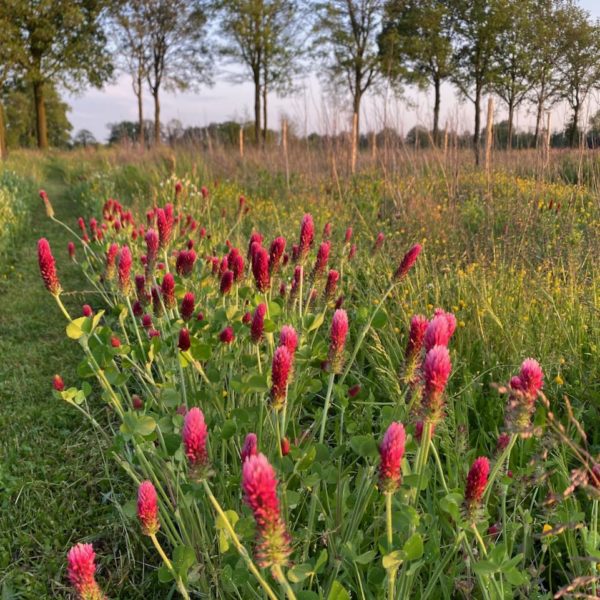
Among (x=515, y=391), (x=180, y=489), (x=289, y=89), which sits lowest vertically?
(x=180, y=489)

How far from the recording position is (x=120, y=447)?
1.60 m

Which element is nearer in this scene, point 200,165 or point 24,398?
point 24,398

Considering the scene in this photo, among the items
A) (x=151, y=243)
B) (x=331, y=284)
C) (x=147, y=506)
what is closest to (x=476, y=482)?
(x=147, y=506)

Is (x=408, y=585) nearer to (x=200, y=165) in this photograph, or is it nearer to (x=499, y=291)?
(x=499, y=291)

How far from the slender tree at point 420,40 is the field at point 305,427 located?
1731 centimetres

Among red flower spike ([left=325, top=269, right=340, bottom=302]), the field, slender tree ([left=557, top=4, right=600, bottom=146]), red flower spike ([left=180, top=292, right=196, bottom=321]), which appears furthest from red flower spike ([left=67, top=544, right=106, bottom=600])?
slender tree ([left=557, top=4, right=600, bottom=146])

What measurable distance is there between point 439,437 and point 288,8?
72.6ft

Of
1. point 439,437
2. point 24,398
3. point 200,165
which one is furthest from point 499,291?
point 200,165

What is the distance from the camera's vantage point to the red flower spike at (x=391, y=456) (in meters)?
0.95

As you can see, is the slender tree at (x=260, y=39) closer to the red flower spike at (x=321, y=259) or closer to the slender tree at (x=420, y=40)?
the slender tree at (x=420, y=40)

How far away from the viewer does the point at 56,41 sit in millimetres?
21109

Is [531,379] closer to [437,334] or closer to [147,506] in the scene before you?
[437,334]

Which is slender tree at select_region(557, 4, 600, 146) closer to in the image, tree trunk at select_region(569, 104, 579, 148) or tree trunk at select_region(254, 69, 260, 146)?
tree trunk at select_region(569, 104, 579, 148)

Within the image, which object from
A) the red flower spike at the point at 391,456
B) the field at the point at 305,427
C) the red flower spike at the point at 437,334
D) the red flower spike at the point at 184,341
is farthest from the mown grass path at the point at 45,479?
the red flower spike at the point at 437,334
